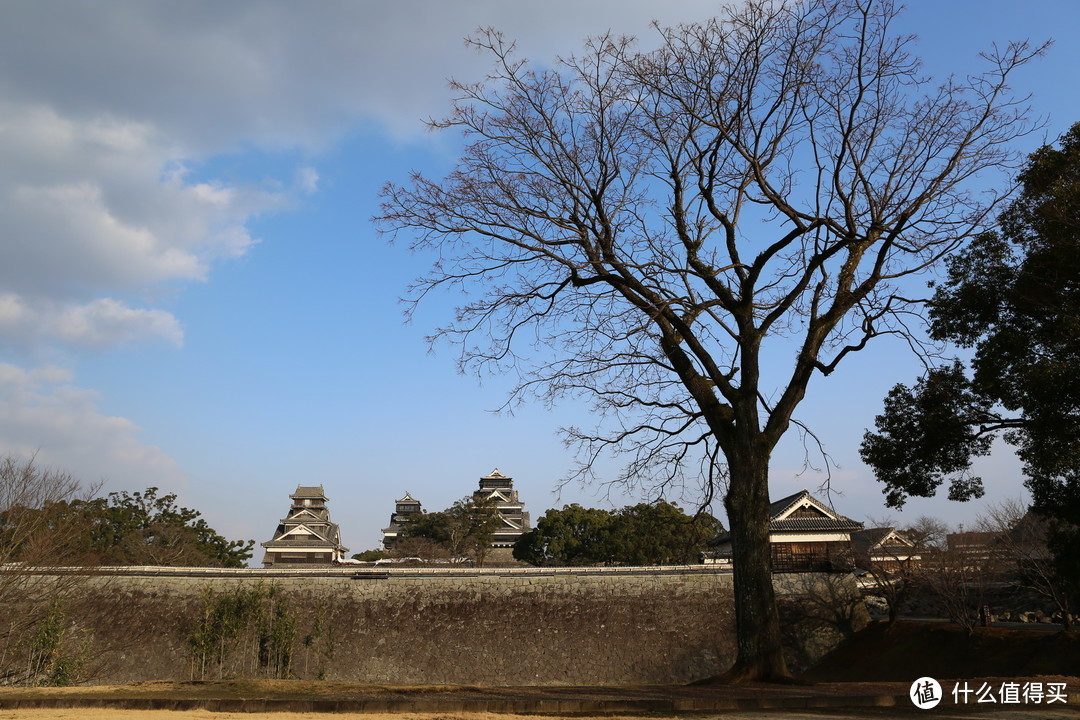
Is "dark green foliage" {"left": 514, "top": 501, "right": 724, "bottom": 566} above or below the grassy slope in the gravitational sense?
above

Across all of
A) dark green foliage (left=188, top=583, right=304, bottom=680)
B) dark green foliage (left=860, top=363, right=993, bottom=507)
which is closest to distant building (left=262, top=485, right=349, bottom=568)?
dark green foliage (left=188, top=583, right=304, bottom=680)

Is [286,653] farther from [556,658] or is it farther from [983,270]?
[983,270]

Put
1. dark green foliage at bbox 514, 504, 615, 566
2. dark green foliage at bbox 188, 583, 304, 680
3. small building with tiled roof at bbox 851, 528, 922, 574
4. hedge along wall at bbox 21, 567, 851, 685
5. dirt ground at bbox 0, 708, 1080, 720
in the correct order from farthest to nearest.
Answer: dark green foliage at bbox 514, 504, 615, 566
small building with tiled roof at bbox 851, 528, 922, 574
hedge along wall at bbox 21, 567, 851, 685
dark green foliage at bbox 188, 583, 304, 680
dirt ground at bbox 0, 708, 1080, 720

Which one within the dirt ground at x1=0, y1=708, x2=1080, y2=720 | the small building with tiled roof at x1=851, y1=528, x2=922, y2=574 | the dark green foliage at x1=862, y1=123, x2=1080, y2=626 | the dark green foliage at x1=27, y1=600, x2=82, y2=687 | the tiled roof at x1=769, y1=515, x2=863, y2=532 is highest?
the dark green foliage at x1=862, y1=123, x2=1080, y2=626

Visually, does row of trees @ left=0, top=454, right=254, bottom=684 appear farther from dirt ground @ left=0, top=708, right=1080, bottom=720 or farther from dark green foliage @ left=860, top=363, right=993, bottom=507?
dark green foliage @ left=860, top=363, right=993, bottom=507

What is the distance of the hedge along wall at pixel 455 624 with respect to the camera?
792 inches

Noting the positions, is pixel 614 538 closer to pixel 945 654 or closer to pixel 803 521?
pixel 803 521

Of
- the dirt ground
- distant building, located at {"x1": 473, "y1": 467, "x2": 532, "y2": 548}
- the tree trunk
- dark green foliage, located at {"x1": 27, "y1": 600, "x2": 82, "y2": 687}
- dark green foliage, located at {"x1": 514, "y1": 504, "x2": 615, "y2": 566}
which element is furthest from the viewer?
distant building, located at {"x1": 473, "y1": 467, "x2": 532, "y2": 548}

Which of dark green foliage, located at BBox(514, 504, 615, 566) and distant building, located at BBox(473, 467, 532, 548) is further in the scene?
distant building, located at BBox(473, 467, 532, 548)

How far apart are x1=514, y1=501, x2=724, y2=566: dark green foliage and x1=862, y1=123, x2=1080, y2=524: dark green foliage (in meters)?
Result: 23.7

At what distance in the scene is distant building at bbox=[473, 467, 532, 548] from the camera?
186 ft

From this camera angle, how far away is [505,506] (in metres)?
62.7

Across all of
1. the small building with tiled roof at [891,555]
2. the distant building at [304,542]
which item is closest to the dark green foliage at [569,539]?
the distant building at [304,542]

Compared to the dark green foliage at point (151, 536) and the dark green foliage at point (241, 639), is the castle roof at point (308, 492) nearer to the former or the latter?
the dark green foliage at point (151, 536)
